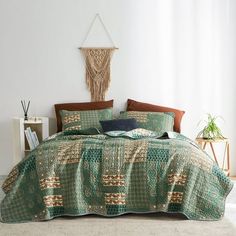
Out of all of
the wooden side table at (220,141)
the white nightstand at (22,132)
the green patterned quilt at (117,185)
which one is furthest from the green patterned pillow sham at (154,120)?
the green patterned quilt at (117,185)

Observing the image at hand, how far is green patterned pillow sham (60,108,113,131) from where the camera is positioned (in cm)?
432

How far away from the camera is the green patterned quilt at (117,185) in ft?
9.61

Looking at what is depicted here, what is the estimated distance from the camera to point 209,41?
466cm

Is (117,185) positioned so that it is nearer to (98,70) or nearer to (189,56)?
(98,70)

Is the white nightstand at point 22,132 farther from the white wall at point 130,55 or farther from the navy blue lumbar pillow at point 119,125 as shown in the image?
the navy blue lumbar pillow at point 119,125

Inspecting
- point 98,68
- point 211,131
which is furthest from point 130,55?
point 211,131

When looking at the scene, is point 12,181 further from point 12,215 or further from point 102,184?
point 102,184

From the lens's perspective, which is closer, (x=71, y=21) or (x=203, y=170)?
(x=203, y=170)

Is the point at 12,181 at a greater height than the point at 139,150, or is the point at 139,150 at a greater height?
the point at 139,150

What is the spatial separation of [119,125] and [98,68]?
971mm

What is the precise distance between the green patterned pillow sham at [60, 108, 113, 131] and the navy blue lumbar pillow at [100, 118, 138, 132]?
181 mm

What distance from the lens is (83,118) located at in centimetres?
435

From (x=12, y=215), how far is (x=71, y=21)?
252 cm

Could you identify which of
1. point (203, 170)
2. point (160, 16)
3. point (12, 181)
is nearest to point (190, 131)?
point (160, 16)
